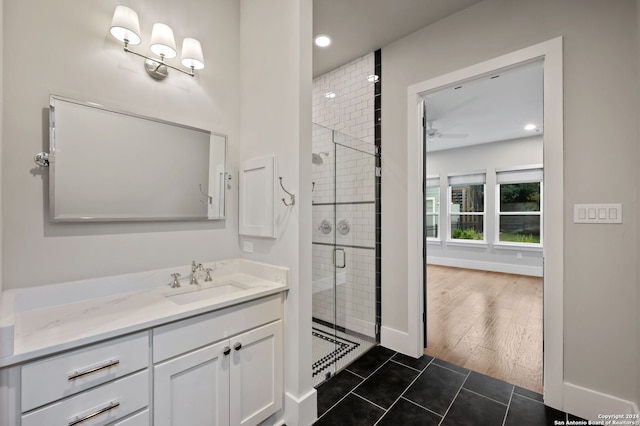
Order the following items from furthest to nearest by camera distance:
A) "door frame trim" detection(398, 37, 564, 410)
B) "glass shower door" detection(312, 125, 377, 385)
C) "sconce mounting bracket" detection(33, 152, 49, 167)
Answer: "glass shower door" detection(312, 125, 377, 385)
"door frame trim" detection(398, 37, 564, 410)
"sconce mounting bracket" detection(33, 152, 49, 167)

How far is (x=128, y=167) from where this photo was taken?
161 centimetres

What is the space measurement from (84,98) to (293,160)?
1.15 meters

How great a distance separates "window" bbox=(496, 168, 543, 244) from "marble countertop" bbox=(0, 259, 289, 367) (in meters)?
6.30

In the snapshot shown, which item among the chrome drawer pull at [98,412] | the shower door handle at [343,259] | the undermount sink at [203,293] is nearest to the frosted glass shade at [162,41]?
the undermount sink at [203,293]

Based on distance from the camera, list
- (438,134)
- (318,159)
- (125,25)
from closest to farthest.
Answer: (125,25) → (318,159) → (438,134)

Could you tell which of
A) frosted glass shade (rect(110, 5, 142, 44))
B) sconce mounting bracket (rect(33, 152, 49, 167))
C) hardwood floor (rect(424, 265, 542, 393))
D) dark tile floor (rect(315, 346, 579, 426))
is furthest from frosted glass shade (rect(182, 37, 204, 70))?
hardwood floor (rect(424, 265, 542, 393))

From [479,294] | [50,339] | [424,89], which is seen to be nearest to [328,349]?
[50,339]

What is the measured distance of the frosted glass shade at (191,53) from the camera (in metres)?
1.74

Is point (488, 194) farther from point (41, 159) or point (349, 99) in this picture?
A: point (41, 159)

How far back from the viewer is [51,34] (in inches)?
54.9

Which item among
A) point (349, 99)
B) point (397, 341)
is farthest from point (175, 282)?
point (349, 99)

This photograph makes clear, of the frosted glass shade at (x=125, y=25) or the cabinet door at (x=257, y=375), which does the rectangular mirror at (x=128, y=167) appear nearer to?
the frosted glass shade at (x=125, y=25)

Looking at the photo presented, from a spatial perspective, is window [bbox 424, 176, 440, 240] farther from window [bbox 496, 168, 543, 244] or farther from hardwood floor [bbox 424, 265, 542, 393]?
hardwood floor [bbox 424, 265, 542, 393]

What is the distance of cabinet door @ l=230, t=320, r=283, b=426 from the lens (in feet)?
4.89
